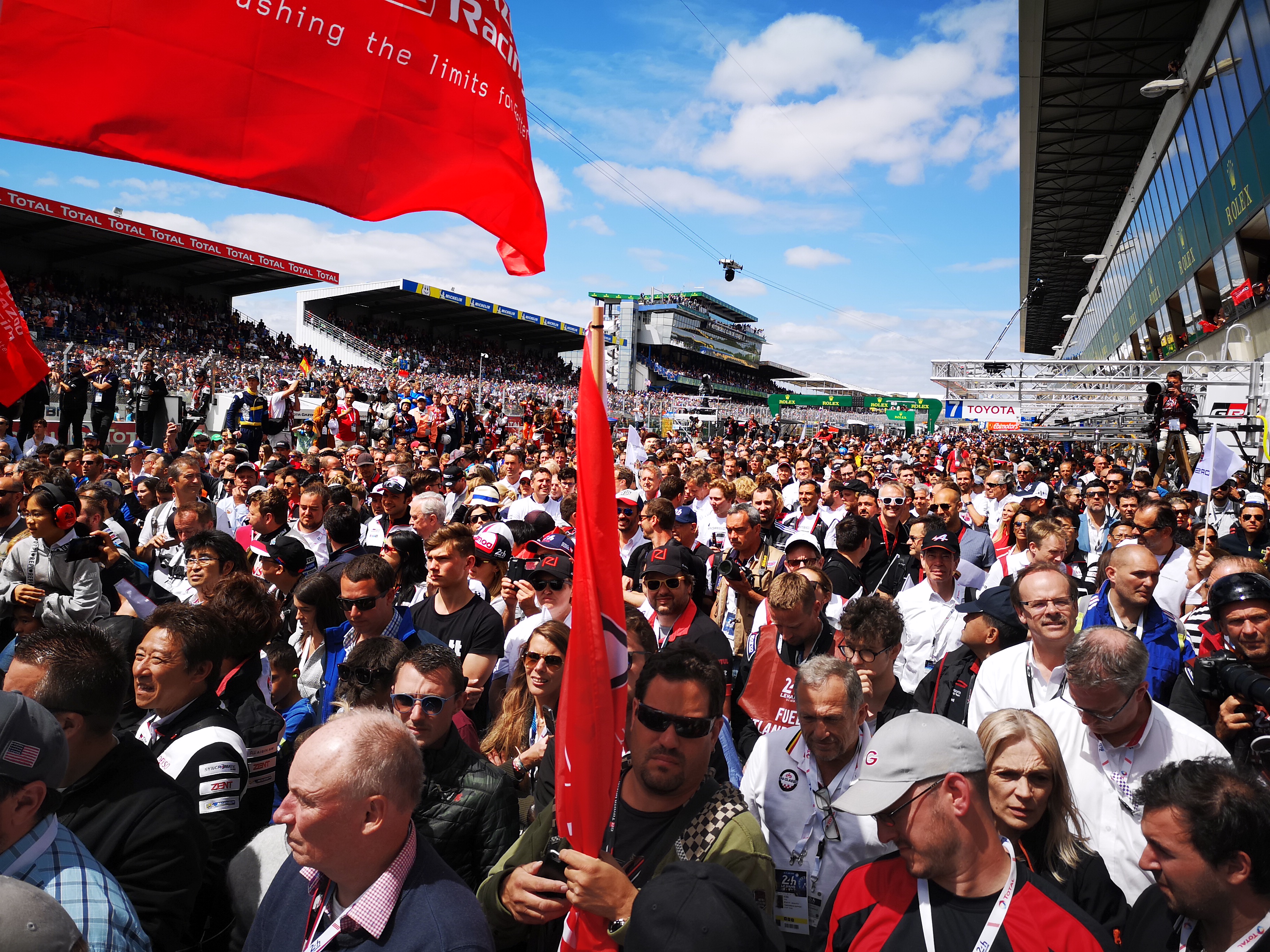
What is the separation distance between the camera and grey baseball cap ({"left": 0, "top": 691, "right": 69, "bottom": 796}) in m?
1.88

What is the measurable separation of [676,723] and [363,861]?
0.93m

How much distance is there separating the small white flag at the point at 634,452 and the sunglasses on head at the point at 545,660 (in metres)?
7.76

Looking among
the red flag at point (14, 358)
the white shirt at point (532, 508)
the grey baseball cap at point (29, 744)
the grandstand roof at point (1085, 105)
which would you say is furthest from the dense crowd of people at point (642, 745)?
the grandstand roof at point (1085, 105)

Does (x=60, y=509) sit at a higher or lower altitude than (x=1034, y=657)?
higher

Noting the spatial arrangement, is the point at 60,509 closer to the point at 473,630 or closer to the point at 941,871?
the point at 473,630

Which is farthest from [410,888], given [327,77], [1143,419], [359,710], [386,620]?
[1143,419]

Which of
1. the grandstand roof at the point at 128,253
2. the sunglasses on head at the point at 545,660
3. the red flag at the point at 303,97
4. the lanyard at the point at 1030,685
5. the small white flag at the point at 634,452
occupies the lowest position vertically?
the sunglasses on head at the point at 545,660

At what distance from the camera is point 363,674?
3311 millimetres

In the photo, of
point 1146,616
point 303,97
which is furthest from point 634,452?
point 303,97

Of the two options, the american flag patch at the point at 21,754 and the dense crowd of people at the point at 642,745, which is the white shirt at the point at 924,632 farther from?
the american flag patch at the point at 21,754

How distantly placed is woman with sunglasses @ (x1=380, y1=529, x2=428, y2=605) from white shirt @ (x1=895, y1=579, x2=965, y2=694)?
314 cm

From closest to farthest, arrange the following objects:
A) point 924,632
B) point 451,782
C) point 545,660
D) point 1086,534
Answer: point 451,782, point 545,660, point 924,632, point 1086,534

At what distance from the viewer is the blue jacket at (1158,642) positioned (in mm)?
4043

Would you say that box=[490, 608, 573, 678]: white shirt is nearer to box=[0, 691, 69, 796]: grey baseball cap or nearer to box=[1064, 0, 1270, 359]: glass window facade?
box=[0, 691, 69, 796]: grey baseball cap
